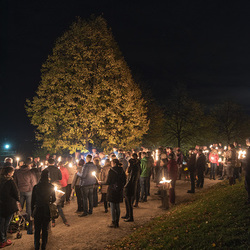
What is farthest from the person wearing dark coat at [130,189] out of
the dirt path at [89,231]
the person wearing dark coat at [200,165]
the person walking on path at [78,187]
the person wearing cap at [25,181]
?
the person wearing dark coat at [200,165]

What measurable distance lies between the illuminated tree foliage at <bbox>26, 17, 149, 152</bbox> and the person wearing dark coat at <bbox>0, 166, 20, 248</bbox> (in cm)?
1039

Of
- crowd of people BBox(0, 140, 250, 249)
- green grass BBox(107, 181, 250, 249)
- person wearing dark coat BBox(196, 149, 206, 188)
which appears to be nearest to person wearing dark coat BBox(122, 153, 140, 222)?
crowd of people BBox(0, 140, 250, 249)

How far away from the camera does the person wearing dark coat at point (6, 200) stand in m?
6.72

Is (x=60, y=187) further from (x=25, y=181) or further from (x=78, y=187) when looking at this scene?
(x=78, y=187)

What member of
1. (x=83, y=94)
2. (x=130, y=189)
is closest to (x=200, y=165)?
(x=130, y=189)

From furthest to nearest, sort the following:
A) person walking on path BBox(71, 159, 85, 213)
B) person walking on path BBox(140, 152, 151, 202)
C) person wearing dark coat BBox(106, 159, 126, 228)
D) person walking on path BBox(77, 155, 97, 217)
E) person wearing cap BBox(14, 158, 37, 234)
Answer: person walking on path BBox(140, 152, 151, 202) < person walking on path BBox(71, 159, 85, 213) < person walking on path BBox(77, 155, 97, 217) < person wearing cap BBox(14, 158, 37, 234) < person wearing dark coat BBox(106, 159, 126, 228)

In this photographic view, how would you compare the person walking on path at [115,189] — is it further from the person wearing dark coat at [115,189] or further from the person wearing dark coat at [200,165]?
the person wearing dark coat at [200,165]

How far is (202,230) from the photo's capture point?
6145 mm

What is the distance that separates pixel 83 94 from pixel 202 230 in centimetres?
1389

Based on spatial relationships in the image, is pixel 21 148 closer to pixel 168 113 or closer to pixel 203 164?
pixel 168 113

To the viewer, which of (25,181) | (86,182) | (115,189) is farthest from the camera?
(86,182)

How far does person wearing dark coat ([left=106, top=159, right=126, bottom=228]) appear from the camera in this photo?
7.80 meters

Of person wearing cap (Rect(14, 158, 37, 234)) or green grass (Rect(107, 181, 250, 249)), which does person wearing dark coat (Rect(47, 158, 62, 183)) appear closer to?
person wearing cap (Rect(14, 158, 37, 234))

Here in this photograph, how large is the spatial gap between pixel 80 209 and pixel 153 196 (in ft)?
13.9
